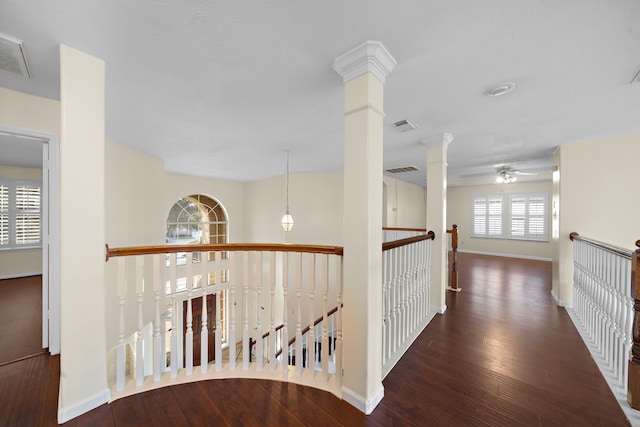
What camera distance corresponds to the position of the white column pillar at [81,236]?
1404mm

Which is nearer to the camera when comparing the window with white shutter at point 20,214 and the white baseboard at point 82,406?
the white baseboard at point 82,406

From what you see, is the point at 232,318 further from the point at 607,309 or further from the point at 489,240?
the point at 489,240

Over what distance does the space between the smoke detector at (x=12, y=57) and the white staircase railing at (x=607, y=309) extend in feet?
14.2

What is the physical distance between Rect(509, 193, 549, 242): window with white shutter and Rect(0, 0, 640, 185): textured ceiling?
14.9ft

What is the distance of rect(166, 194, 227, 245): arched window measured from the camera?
255 inches

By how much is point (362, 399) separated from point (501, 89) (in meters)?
2.53

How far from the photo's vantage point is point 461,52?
4.95ft

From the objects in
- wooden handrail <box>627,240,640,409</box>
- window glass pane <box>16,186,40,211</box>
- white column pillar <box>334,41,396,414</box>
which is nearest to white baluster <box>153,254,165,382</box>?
white column pillar <box>334,41,396,414</box>

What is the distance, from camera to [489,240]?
24.5 ft

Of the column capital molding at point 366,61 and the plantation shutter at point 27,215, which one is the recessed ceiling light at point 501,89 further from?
the plantation shutter at point 27,215

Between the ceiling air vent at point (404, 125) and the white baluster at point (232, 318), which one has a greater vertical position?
the ceiling air vent at point (404, 125)

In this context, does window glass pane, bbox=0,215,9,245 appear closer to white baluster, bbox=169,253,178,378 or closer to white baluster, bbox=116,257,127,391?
white baluster, bbox=116,257,127,391

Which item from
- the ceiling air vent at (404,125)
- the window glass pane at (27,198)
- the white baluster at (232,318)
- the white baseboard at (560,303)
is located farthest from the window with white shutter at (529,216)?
the window glass pane at (27,198)

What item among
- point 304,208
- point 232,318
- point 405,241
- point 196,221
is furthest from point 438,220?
point 196,221
